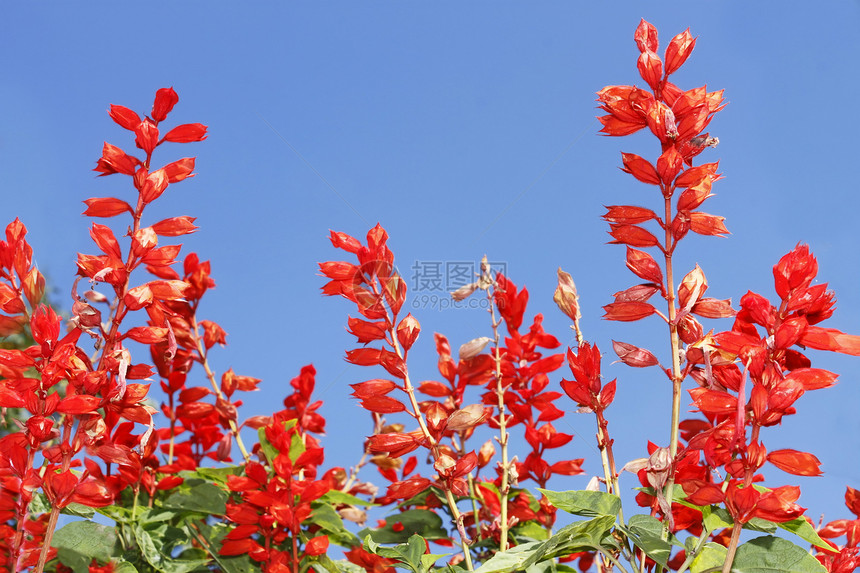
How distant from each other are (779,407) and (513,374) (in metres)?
0.91

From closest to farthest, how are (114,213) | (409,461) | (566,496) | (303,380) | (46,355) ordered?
1. (566,496)
2. (46,355)
3. (114,213)
4. (303,380)
5. (409,461)

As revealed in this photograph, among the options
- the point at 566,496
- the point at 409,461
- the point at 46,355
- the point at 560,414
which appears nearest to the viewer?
the point at 566,496

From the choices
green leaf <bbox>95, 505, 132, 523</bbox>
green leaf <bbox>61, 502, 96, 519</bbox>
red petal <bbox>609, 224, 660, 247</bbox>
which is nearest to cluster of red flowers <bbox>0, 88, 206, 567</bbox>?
green leaf <bbox>61, 502, 96, 519</bbox>

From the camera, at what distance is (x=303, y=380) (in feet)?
7.34

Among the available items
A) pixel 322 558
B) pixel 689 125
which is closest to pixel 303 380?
pixel 322 558

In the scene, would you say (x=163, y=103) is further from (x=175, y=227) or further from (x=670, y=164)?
(x=670, y=164)

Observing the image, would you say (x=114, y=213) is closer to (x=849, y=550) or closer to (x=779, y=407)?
(x=779, y=407)

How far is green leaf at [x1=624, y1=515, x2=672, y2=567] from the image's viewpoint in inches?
43.8

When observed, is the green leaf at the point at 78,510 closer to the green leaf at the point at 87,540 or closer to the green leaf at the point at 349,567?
the green leaf at the point at 87,540

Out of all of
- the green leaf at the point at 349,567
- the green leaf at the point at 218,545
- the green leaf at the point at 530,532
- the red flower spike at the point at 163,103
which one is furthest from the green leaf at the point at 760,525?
the red flower spike at the point at 163,103

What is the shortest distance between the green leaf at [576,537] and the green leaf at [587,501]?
0.09ft

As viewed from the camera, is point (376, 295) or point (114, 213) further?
point (114, 213)

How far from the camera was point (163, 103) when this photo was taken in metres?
1.55

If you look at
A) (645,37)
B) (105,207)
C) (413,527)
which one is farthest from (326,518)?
(645,37)
